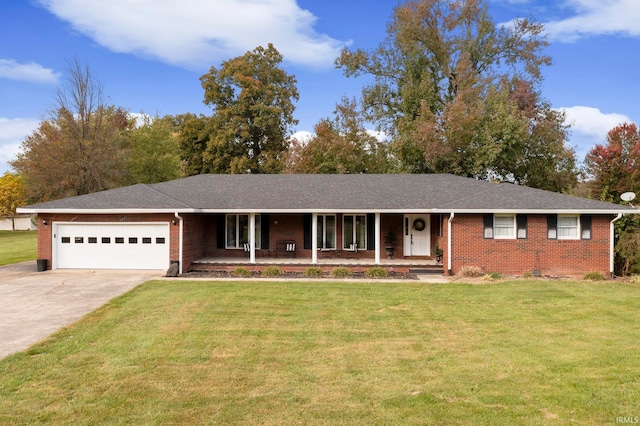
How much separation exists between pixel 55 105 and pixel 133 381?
106 ft

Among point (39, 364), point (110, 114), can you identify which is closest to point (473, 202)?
point (39, 364)

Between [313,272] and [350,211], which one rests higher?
[350,211]

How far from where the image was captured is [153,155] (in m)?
36.5

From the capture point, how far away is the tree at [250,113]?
1374 inches

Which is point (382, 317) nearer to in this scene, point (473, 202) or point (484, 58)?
point (473, 202)

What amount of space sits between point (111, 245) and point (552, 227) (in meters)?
16.5

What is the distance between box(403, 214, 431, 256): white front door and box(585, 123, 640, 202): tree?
14081 mm

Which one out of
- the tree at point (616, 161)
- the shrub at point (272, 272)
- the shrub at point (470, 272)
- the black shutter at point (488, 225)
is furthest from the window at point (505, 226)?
the tree at point (616, 161)

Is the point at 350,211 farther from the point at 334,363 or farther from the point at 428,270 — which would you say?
the point at 334,363

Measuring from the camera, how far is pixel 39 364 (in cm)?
685

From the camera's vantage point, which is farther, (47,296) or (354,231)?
(354,231)

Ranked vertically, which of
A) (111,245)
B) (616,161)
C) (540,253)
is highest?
(616,161)

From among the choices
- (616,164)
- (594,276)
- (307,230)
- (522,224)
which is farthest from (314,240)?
(616,164)

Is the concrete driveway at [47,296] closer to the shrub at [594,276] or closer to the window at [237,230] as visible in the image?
the window at [237,230]
